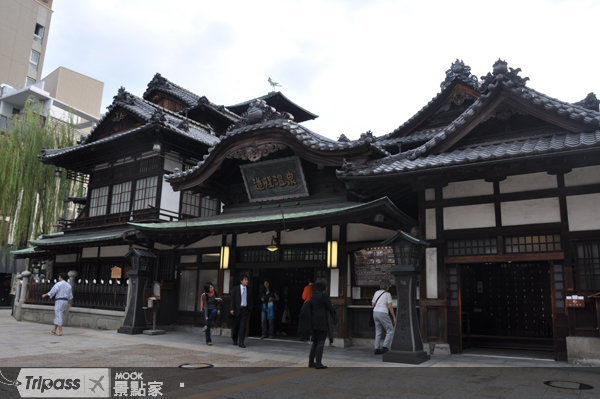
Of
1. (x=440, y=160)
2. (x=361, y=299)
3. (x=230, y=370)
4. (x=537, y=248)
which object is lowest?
(x=230, y=370)

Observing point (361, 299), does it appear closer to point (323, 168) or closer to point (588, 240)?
point (323, 168)

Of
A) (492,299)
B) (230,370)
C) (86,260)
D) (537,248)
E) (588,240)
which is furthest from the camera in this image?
(86,260)

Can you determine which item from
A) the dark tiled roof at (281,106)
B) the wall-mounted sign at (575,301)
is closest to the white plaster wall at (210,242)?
the wall-mounted sign at (575,301)

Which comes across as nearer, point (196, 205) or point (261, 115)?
point (261, 115)

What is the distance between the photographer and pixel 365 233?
1393 cm

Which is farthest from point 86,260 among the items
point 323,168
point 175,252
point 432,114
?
point 432,114

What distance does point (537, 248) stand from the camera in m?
11.1

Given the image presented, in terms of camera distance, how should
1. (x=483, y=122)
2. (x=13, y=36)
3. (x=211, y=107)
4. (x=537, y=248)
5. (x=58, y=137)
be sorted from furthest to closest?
(x=13, y=36) < (x=58, y=137) < (x=211, y=107) < (x=483, y=122) < (x=537, y=248)

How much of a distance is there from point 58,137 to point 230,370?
25.2 metres

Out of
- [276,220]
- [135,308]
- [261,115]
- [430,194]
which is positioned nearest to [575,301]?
[430,194]

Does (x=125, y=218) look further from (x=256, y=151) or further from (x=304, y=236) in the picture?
(x=304, y=236)

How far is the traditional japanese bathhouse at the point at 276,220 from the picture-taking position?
44.4ft

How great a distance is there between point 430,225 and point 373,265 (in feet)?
7.17

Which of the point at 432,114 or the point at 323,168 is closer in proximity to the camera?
the point at 323,168
